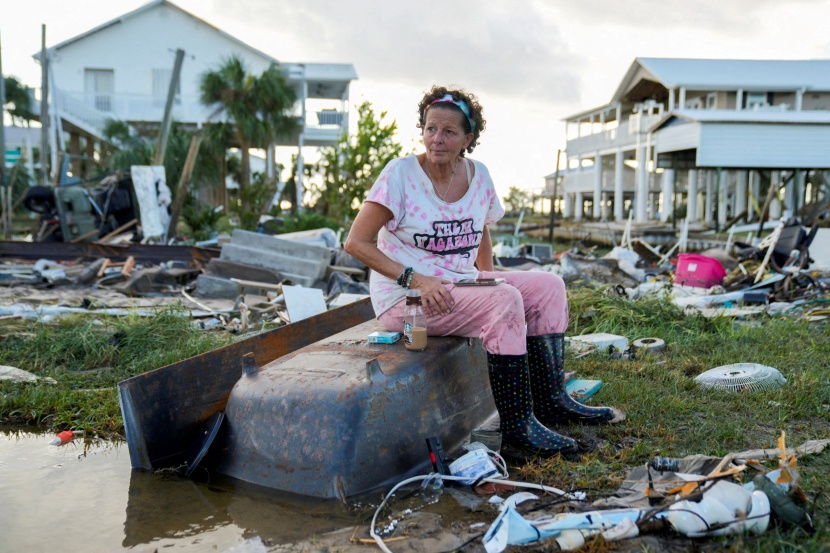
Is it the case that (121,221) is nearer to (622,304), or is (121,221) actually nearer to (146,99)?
(622,304)

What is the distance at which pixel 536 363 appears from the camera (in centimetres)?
387

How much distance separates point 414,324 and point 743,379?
247 cm

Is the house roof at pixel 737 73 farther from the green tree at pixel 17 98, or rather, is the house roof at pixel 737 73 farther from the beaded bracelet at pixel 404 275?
the green tree at pixel 17 98

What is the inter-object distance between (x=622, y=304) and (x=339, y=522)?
5.34 m

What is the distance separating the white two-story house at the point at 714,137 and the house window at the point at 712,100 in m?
0.05

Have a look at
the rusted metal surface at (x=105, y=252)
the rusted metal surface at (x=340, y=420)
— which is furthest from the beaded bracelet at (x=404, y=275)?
the rusted metal surface at (x=105, y=252)

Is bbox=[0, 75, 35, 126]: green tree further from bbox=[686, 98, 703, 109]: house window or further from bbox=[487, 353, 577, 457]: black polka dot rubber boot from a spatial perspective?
bbox=[487, 353, 577, 457]: black polka dot rubber boot

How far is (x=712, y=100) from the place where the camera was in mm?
28094

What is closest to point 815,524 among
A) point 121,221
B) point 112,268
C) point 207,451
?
point 207,451

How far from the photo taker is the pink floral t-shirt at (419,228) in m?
3.70

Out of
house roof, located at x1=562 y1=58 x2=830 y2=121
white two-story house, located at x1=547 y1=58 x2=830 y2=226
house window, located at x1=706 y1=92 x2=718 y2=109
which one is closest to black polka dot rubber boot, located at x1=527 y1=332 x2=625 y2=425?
white two-story house, located at x1=547 y1=58 x2=830 y2=226

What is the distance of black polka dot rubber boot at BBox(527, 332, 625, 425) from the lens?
3.80m

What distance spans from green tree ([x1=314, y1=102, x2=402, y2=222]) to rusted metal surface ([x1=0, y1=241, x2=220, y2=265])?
784 cm

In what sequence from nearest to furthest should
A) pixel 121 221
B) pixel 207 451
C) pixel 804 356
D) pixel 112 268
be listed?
pixel 207 451 < pixel 804 356 < pixel 112 268 < pixel 121 221
